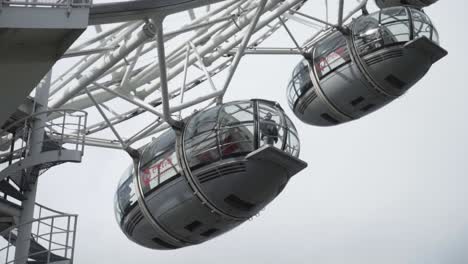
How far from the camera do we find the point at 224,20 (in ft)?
72.6

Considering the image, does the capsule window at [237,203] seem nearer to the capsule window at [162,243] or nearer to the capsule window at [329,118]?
the capsule window at [162,243]

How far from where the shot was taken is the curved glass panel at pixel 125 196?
20812 millimetres

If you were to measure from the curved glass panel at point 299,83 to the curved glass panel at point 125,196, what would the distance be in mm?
6710

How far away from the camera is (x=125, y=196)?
21.1m

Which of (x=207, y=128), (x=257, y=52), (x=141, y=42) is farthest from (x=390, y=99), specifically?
(x=141, y=42)

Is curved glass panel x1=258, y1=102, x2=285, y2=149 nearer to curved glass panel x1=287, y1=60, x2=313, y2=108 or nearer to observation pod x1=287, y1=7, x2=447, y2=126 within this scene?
observation pod x1=287, y1=7, x2=447, y2=126

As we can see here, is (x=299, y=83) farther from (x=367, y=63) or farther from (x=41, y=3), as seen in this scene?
(x=41, y=3)

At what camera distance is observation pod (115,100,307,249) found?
18.5 metres

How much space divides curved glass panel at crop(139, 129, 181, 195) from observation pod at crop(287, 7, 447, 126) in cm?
599

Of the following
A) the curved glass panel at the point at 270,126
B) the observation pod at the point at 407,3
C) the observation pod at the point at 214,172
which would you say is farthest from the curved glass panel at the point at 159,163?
the observation pod at the point at 407,3

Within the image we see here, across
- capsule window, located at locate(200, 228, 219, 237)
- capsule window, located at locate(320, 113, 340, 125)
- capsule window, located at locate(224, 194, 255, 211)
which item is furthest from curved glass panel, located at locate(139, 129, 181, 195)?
capsule window, located at locate(320, 113, 340, 125)

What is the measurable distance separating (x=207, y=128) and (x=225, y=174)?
1.31 metres

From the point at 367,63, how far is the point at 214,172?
703cm

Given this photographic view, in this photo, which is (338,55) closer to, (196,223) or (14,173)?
(196,223)
